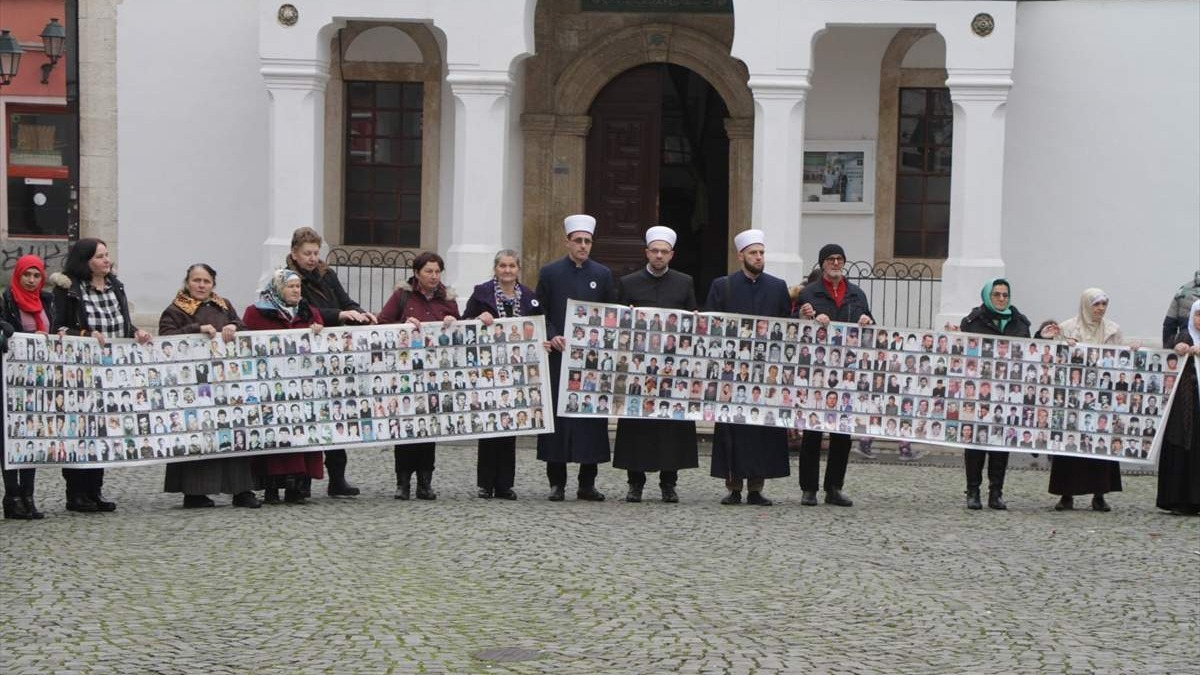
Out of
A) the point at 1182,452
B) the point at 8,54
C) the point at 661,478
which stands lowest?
the point at 661,478

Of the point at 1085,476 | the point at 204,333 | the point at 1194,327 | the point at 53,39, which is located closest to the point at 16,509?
the point at 204,333

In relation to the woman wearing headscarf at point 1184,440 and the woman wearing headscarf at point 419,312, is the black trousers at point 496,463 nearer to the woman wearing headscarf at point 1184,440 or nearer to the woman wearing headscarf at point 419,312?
the woman wearing headscarf at point 419,312

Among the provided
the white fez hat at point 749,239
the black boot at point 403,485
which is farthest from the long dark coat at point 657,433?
the black boot at point 403,485

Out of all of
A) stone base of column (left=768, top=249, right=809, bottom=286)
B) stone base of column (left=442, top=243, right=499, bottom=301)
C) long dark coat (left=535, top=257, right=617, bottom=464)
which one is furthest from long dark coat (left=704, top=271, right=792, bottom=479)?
stone base of column (left=442, top=243, right=499, bottom=301)

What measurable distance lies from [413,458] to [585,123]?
11.0 m

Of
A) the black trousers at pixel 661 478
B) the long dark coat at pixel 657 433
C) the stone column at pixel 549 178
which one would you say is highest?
the stone column at pixel 549 178

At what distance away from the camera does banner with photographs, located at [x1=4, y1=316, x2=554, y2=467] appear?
41.2 feet

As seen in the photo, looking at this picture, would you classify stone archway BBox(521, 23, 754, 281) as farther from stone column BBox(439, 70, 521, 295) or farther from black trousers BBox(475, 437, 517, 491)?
black trousers BBox(475, 437, 517, 491)

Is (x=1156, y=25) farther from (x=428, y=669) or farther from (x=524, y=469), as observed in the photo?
(x=428, y=669)

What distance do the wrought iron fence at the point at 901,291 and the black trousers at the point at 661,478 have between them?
9.38m

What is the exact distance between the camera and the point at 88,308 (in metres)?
12.8

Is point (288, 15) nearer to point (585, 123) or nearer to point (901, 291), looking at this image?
point (585, 123)

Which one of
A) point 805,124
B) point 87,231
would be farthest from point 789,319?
point 87,231

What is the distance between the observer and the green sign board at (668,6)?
76.9 ft
